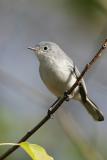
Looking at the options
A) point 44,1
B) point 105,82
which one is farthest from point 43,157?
point 44,1

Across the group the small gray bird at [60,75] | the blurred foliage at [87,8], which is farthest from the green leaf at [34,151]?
the blurred foliage at [87,8]

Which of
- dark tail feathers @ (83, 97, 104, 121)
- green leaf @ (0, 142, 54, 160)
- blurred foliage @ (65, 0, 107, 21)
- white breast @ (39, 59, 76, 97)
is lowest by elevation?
dark tail feathers @ (83, 97, 104, 121)

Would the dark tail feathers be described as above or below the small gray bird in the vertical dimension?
below

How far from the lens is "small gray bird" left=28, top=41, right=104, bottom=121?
3.04 m

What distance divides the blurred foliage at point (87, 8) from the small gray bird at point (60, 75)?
0.40m

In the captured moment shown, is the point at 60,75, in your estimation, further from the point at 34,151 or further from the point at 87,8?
the point at 34,151

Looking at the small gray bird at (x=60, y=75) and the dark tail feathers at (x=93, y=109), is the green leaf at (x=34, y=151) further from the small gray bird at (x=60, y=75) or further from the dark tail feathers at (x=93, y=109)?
the dark tail feathers at (x=93, y=109)

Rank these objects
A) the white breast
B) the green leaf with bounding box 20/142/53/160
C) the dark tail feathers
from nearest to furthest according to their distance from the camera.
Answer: the green leaf with bounding box 20/142/53/160, the white breast, the dark tail feathers

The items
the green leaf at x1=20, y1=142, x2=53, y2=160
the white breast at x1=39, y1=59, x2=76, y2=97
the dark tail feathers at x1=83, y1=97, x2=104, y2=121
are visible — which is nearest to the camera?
the green leaf at x1=20, y1=142, x2=53, y2=160

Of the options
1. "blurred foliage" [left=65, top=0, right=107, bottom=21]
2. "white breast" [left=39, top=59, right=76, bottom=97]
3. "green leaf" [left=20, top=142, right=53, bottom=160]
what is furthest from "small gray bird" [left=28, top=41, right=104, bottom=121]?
"green leaf" [left=20, top=142, right=53, bottom=160]

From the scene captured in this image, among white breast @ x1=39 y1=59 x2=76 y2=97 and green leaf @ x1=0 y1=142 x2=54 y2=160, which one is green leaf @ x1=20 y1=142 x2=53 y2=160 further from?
white breast @ x1=39 y1=59 x2=76 y2=97

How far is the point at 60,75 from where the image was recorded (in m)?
3.06

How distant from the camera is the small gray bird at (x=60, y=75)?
120 inches

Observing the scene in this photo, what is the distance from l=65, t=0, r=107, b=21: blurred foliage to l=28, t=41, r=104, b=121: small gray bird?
0.40 m
